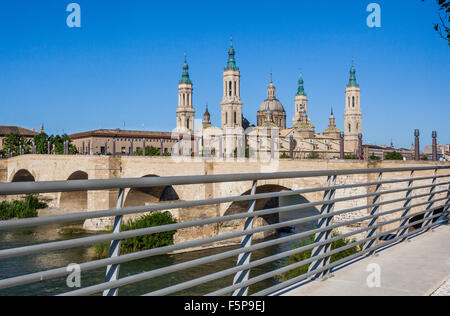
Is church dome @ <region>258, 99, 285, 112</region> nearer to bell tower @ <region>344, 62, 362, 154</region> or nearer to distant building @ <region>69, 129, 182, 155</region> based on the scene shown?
bell tower @ <region>344, 62, 362, 154</region>

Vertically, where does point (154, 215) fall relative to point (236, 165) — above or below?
below

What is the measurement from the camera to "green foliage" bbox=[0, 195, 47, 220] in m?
33.3

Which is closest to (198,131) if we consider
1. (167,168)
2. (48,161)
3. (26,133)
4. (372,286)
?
(26,133)

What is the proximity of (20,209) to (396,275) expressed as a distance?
115 ft

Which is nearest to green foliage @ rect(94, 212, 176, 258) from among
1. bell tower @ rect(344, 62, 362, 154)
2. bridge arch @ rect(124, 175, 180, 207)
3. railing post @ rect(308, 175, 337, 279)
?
bridge arch @ rect(124, 175, 180, 207)

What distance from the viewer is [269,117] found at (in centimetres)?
10825

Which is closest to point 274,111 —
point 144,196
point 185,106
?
point 185,106

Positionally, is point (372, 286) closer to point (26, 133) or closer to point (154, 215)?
point (154, 215)

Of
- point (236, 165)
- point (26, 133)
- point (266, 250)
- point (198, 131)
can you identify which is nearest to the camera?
point (266, 250)

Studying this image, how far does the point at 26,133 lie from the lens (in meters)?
99.9

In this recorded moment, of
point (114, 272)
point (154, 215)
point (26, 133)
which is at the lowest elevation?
point (154, 215)

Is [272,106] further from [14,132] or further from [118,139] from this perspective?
[14,132]

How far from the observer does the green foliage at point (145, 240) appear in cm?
2042
